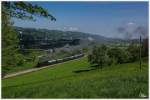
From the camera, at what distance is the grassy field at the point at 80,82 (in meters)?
7.55

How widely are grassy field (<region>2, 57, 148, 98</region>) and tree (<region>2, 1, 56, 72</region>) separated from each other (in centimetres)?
28

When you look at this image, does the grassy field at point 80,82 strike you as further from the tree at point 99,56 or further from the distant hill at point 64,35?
the distant hill at point 64,35

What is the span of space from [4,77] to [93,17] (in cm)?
144

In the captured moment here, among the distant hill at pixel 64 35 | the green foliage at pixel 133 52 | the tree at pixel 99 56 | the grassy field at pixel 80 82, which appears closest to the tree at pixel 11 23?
the distant hill at pixel 64 35

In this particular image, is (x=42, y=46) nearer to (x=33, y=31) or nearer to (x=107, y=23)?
(x=33, y=31)

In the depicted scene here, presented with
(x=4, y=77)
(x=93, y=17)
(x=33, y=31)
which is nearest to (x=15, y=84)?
(x=4, y=77)

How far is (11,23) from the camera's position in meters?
7.85

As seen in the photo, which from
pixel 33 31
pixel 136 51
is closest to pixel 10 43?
pixel 33 31

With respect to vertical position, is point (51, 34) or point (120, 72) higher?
point (51, 34)

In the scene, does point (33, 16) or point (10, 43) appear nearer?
point (10, 43)

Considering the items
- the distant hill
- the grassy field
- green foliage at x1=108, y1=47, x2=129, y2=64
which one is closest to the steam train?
the grassy field

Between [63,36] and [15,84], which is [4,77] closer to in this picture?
[15,84]

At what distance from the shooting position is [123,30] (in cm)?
775

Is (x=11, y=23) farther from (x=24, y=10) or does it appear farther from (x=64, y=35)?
(x=64, y=35)
